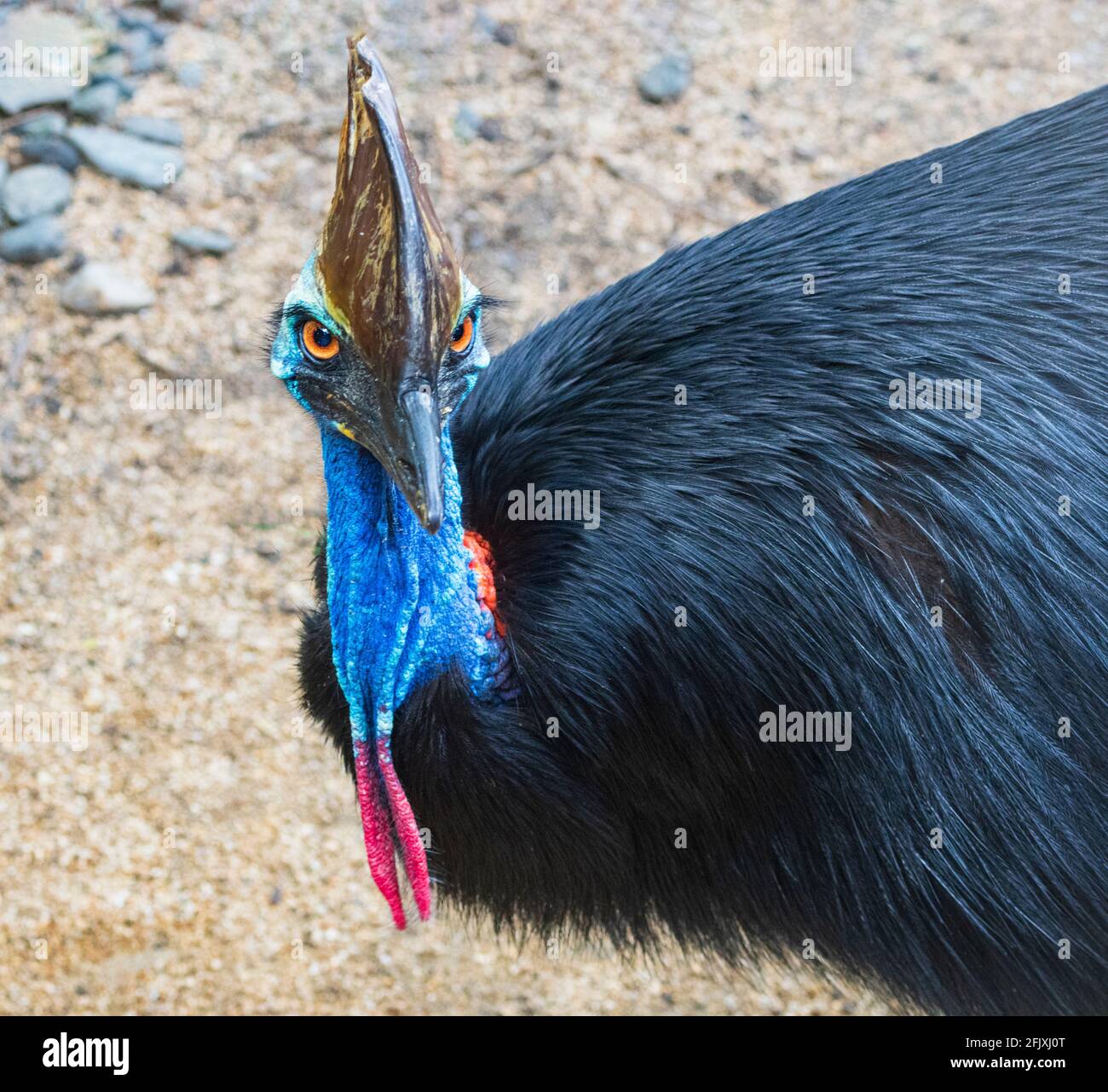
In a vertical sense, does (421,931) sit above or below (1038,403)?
below

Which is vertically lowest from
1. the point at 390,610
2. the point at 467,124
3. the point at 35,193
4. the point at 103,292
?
the point at 390,610

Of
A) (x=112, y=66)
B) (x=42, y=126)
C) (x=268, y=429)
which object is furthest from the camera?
(x=112, y=66)

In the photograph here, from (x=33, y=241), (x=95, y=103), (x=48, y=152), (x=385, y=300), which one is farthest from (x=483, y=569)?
(x=95, y=103)

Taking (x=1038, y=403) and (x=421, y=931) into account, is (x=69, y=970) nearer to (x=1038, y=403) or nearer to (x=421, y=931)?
(x=421, y=931)

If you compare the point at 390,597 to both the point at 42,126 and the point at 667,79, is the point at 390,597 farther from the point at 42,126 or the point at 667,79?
the point at 667,79

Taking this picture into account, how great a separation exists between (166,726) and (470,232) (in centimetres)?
169

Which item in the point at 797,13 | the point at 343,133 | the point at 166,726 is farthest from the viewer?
the point at 797,13

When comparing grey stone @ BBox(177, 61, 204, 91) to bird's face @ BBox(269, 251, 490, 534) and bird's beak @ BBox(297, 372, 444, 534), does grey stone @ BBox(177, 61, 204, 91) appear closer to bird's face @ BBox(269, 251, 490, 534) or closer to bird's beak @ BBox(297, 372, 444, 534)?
bird's face @ BBox(269, 251, 490, 534)

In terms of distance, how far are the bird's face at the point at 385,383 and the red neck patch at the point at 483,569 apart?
0.97 ft

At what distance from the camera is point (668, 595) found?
201cm

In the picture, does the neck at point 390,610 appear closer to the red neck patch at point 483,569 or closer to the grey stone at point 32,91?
the red neck patch at point 483,569

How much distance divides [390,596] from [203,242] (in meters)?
2.32

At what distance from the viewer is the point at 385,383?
1673 millimetres
